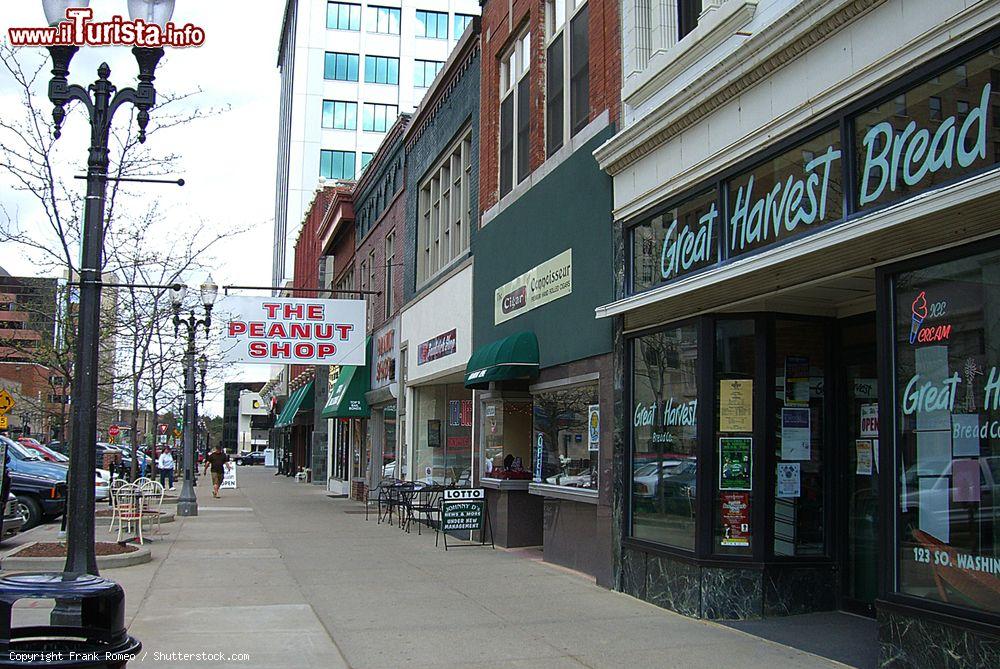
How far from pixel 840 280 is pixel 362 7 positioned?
71.3m

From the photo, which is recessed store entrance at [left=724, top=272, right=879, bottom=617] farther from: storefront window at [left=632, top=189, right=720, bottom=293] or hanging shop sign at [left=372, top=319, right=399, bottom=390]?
hanging shop sign at [left=372, top=319, right=399, bottom=390]

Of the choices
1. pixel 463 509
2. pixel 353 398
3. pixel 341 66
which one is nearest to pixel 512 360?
pixel 463 509

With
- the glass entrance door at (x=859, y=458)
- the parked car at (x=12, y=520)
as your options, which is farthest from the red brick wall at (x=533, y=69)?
the parked car at (x=12, y=520)

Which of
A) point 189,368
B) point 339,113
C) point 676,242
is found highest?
point 339,113

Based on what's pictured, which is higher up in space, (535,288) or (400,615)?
(535,288)

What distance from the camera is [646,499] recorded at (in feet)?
34.8

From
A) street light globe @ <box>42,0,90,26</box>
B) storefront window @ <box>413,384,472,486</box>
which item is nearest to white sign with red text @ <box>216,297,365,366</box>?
storefront window @ <box>413,384,472,486</box>

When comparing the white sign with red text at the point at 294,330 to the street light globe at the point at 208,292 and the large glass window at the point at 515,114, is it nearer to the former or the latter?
the street light globe at the point at 208,292

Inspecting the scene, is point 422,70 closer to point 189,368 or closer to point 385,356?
point 385,356

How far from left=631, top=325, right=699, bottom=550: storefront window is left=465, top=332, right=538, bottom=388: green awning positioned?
10.1 feet

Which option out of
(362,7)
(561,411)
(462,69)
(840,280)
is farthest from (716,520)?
(362,7)

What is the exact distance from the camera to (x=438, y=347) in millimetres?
20234

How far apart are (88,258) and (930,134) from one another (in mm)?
6279

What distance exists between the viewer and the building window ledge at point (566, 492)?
39.2 feet
